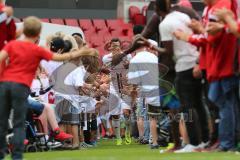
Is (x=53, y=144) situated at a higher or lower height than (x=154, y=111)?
lower

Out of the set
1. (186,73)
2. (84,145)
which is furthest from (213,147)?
(84,145)

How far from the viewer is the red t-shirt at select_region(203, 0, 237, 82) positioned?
10.5 m

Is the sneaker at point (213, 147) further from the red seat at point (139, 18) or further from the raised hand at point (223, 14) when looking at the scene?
the red seat at point (139, 18)

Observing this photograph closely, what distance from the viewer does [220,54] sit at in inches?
418

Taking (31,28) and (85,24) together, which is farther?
(85,24)

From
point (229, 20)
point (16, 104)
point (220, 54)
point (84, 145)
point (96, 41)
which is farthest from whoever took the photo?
point (96, 41)

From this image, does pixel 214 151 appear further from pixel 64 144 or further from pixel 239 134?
pixel 64 144

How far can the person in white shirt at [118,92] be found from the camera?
1698 centimetres

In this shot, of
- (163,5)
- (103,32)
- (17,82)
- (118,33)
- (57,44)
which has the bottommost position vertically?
(17,82)

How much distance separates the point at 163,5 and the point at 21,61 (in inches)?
120

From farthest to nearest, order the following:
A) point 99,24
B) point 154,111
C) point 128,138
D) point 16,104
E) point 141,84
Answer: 1. point 99,24
2. point 128,138
3. point 141,84
4. point 154,111
5. point 16,104

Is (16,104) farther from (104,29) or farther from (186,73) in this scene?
(104,29)

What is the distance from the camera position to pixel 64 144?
15.0m

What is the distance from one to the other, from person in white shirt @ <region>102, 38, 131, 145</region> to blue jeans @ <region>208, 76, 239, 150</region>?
6.19 metres
